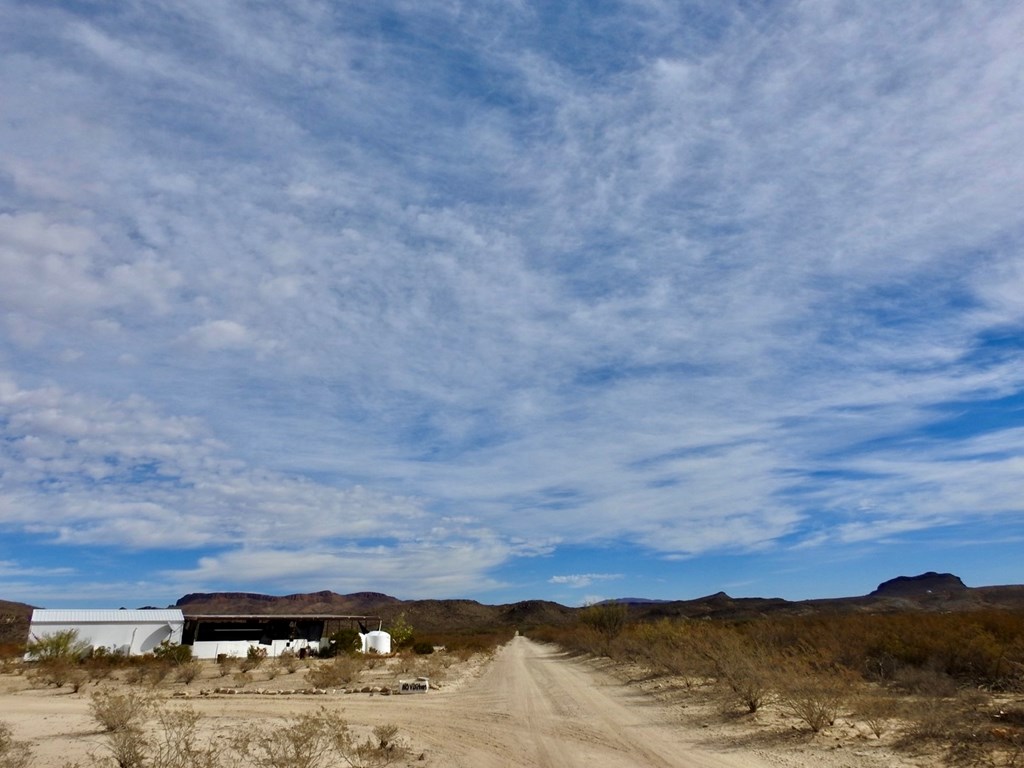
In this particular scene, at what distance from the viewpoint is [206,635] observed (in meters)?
57.8

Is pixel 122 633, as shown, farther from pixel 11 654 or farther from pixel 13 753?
pixel 13 753

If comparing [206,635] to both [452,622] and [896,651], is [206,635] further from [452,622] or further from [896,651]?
[452,622]

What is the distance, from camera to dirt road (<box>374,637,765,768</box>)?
1205 cm

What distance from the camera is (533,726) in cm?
1606

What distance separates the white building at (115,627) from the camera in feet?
170

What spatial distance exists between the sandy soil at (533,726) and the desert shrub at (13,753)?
27 cm

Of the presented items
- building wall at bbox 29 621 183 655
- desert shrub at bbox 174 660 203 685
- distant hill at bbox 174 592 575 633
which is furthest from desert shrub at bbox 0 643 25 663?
distant hill at bbox 174 592 575 633

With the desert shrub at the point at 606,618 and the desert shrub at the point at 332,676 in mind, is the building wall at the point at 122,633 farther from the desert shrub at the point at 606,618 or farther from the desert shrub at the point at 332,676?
the desert shrub at the point at 606,618

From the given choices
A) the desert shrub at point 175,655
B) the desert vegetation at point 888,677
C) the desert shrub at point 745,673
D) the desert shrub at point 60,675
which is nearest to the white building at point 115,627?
the desert shrub at point 175,655

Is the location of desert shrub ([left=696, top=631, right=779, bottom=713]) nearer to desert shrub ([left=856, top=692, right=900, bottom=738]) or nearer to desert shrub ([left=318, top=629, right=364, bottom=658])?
desert shrub ([left=856, top=692, right=900, bottom=738])

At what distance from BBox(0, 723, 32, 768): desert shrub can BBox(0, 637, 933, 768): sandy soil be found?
10.6 inches

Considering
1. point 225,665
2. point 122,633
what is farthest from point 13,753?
point 122,633

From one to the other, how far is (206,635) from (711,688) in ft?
163

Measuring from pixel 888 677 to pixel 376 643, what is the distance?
1677 inches
